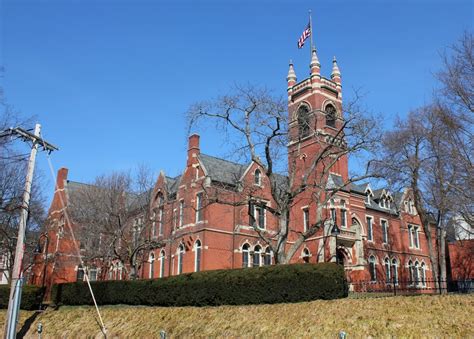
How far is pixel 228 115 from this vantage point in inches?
930

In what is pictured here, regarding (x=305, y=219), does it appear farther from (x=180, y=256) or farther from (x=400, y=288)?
(x=400, y=288)

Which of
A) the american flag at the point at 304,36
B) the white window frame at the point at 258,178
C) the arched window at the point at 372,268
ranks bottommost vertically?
the arched window at the point at 372,268

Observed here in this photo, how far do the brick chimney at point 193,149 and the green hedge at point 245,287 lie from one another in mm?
16707

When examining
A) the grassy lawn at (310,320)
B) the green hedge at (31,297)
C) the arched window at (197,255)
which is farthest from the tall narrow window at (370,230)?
the green hedge at (31,297)

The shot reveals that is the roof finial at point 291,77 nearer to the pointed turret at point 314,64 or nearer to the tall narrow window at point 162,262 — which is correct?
the pointed turret at point 314,64

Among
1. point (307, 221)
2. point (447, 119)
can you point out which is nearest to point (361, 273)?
point (307, 221)

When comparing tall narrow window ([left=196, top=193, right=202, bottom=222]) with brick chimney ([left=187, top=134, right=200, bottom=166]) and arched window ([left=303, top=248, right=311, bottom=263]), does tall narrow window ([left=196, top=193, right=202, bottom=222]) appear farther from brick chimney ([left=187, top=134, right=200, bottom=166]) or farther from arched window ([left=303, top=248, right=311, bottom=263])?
arched window ([left=303, top=248, right=311, bottom=263])

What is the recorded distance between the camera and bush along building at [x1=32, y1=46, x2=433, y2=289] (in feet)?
117

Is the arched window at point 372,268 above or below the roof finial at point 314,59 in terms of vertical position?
below

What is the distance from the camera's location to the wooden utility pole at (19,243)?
16.5 m

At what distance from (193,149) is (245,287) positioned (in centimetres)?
2249

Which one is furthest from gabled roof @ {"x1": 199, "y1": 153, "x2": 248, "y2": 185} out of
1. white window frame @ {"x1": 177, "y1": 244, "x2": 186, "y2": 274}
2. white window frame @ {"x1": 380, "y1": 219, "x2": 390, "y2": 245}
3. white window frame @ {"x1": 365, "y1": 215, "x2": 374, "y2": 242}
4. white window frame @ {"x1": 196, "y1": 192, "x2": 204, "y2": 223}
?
white window frame @ {"x1": 380, "y1": 219, "x2": 390, "y2": 245}

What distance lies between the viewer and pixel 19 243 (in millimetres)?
17859

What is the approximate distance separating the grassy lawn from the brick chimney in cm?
1953
